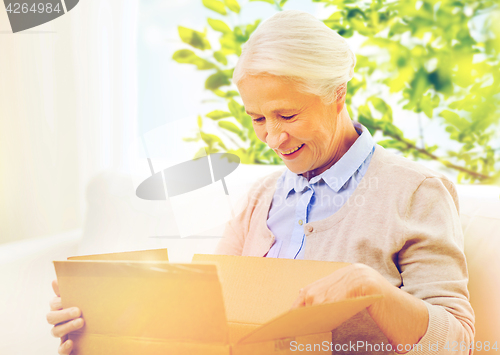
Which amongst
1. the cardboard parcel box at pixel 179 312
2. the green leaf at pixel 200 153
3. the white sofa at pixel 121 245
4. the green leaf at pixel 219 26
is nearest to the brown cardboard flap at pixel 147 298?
the cardboard parcel box at pixel 179 312

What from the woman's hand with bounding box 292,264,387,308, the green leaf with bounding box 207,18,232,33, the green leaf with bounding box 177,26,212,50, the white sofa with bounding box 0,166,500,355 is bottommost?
the white sofa with bounding box 0,166,500,355

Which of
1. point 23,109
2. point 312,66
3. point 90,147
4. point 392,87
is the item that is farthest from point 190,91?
point 312,66

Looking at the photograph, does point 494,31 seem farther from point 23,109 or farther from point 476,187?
point 23,109

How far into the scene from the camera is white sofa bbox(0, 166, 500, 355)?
91 centimetres

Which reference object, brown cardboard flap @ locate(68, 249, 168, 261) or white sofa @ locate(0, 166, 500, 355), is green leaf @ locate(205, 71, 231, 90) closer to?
white sofa @ locate(0, 166, 500, 355)

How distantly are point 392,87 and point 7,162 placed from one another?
1.58 m

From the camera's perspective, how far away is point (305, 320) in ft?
1.74

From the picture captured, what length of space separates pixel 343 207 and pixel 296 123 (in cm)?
22

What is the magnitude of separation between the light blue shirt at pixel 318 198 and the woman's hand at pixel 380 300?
0.28m

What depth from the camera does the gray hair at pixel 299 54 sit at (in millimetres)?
868

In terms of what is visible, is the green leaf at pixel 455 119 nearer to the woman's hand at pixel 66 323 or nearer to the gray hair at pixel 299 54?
the gray hair at pixel 299 54

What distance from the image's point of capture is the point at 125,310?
59 centimetres

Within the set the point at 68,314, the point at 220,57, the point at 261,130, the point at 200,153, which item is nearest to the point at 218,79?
the point at 220,57

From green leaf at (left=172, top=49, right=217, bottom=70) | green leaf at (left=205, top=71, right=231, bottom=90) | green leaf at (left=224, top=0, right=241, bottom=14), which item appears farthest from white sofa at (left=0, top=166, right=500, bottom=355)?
green leaf at (left=224, top=0, right=241, bottom=14)
